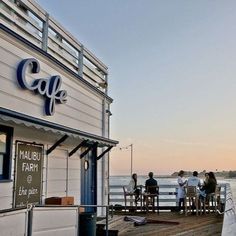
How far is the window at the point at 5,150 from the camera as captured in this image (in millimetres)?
7941

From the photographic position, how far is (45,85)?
917cm

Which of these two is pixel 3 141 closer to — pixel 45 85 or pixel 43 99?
pixel 43 99

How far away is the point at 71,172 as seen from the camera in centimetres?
1101

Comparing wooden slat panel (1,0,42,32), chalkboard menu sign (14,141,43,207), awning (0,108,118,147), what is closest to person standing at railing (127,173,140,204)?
awning (0,108,118,147)

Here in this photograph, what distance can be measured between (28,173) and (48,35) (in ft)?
9.85

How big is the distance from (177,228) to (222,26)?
7632 millimetres

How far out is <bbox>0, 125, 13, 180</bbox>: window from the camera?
794cm

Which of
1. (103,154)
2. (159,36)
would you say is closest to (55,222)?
(103,154)

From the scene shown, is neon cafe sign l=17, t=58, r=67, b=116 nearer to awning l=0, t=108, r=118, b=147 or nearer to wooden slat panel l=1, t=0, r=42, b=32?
awning l=0, t=108, r=118, b=147

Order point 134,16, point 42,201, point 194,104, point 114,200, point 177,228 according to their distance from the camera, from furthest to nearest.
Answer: point 194,104, point 114,200, point 134,16, point 177,228, point 42,201

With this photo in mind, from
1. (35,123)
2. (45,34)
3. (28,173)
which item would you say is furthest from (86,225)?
(45,34)

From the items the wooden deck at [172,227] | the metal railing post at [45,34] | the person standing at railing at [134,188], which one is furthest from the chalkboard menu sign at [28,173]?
the person standing at railing at [134,188]

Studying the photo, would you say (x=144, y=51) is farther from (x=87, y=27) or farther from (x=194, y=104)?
(x=194, y=104)

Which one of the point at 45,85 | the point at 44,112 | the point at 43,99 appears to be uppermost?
the point at 45,85
